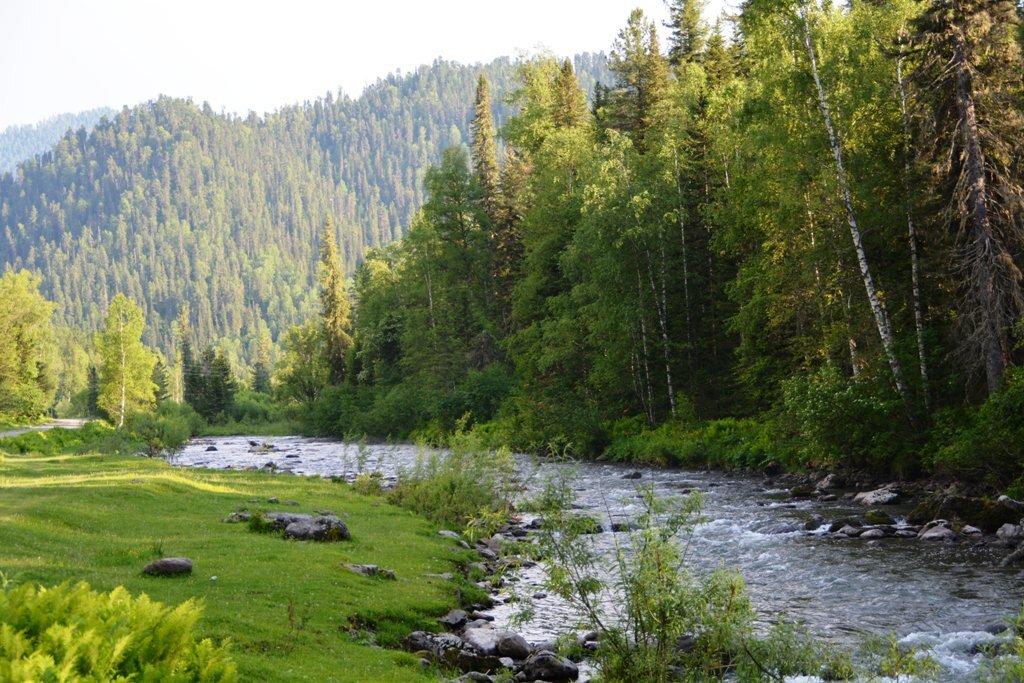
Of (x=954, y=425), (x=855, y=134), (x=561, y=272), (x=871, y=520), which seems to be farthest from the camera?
(x=561, y=272)

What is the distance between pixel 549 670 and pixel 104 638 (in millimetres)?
7834

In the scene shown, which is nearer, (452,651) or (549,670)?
(549,670)

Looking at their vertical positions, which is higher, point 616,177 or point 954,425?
point 616,177

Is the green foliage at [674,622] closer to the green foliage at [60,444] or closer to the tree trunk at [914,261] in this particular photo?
the tree trunk at [914,261]

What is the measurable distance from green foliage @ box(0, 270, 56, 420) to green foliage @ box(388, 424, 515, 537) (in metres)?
65.4

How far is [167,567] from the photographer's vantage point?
14734mm

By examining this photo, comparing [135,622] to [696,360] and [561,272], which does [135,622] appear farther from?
[561,272]

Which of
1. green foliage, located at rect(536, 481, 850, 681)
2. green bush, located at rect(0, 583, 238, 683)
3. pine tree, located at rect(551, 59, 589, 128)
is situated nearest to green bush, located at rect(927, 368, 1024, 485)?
green foliage, located at rect(536, 481, 850, 681)

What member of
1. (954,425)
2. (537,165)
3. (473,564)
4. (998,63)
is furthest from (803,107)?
(537,165)

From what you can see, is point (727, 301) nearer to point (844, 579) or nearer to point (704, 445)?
point (704, 445)

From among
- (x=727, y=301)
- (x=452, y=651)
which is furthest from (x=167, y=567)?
(x=727, y=301)

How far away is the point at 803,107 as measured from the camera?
100 feet

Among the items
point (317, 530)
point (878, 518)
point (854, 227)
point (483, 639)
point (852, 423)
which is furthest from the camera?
point (854, 227)

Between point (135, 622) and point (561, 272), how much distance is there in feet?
170
